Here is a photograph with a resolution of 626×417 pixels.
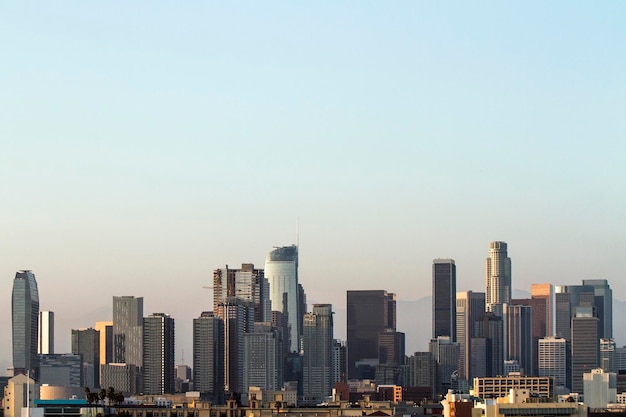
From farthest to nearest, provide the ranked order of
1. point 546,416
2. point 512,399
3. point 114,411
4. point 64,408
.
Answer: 1. point 114,411
2. point 64,408
3. point 512,399
4. point 546,416

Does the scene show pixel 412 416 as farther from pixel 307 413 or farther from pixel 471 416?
pixel 471 416

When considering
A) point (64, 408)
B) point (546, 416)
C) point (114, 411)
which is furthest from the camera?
point (114, 411)

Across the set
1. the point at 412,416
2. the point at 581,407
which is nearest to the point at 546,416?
the point at 581,407

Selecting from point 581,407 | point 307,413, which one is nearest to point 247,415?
point 307,413

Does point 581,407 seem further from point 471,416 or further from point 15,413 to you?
point 15,413

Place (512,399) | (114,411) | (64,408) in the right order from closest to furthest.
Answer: (512,399), (64,408), (114,411)

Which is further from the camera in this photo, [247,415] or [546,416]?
[247,415]

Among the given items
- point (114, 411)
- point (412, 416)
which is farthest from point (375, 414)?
point (114, 411)

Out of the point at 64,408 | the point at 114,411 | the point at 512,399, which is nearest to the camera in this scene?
the point at 512,399

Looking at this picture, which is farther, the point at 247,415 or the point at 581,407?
the point at 247,415
